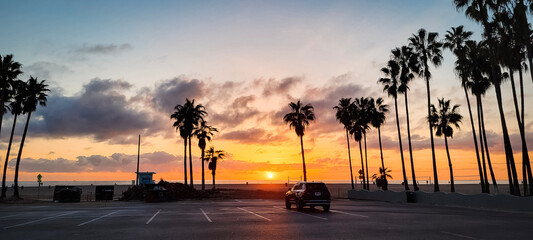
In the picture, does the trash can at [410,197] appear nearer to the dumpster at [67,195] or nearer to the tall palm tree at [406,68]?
the tall palm tree at [406,68]

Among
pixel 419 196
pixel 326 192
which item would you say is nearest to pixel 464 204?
pixel 419 196

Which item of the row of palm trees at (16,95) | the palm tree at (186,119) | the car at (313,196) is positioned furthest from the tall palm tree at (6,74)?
the car at (313,196)

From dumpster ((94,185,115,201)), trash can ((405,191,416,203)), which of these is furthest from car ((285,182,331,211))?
dumpster ((94,185,115,201))

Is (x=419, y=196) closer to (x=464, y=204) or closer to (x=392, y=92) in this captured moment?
(x=464, y=204)

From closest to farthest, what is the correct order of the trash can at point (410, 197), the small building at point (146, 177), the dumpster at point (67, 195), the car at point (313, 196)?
the car at point (313, 196), the trash can at point (410, 197), the dumpster at point (67, 195), the small building at point (146, 177)

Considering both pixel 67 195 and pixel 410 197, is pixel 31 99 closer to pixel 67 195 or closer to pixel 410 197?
pixel 67 195

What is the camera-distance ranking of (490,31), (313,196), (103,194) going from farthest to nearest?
(103,194) < (490,31) < (313,196)

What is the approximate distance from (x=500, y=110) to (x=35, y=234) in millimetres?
33804

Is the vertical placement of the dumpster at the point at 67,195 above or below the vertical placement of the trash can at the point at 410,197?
above

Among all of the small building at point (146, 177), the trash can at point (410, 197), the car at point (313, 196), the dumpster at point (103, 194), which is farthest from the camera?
the small building at point (146, 177)

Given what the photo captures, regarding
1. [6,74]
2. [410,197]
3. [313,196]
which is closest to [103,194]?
[6,74]

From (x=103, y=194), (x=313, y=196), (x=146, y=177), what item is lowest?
(x=313, y=196)

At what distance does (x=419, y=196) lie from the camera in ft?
122

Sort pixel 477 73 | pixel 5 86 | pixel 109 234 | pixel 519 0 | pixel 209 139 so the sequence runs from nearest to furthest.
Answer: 1. pixel 109 234
2. pixel 519 0
3. pixel 477 73
4. pixel 5 86
5. pixel 209 139
